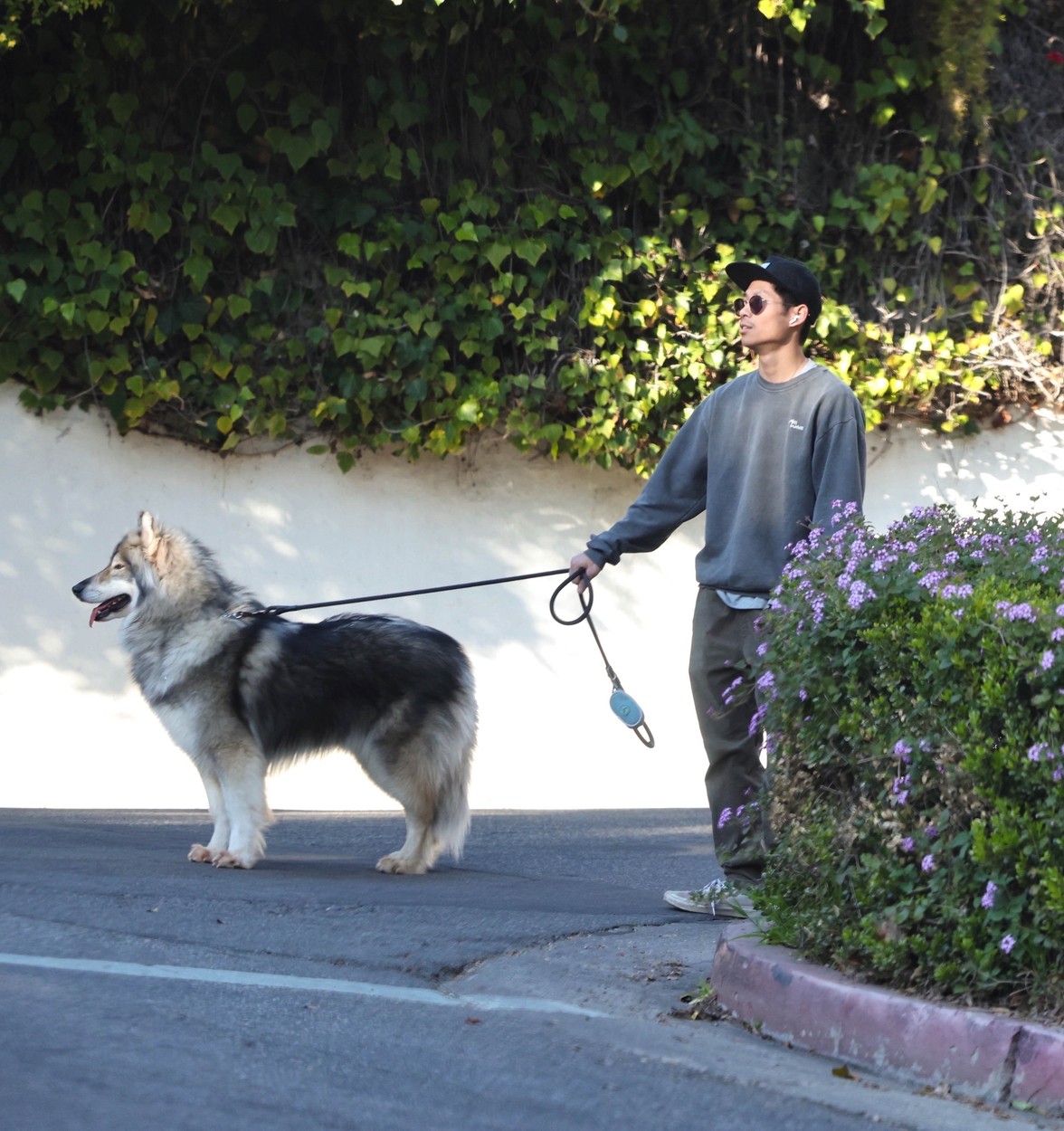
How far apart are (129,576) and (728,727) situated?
113 inches

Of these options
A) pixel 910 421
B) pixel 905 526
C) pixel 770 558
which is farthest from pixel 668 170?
pixel 905 526

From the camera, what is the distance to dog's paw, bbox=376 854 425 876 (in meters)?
6.55

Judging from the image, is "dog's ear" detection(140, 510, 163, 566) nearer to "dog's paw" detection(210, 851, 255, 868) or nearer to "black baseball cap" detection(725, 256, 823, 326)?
"dog's paw" detection(210, 851, 255, 868)

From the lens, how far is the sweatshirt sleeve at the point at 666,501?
571 centimetres

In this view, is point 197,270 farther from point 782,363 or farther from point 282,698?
point 782,363

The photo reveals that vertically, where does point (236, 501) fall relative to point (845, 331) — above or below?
below

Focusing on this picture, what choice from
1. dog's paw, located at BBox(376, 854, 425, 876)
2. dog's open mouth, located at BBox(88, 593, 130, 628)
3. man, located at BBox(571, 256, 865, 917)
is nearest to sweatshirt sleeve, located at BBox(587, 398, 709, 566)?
man, located at BBox(571, 256, 865, 917)

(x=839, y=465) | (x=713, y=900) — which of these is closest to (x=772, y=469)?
(x=839, y=465)

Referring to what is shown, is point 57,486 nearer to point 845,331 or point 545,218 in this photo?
point 545,218

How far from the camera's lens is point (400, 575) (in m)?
9.80

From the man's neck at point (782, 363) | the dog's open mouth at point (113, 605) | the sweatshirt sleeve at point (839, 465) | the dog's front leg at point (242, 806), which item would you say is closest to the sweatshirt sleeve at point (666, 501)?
the man's neck at point (782, 363)

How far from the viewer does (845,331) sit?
10.1m

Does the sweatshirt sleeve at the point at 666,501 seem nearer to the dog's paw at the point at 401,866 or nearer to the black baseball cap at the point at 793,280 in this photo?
the black baseball cap at the point at 793,280

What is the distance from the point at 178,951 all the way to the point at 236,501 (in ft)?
17.8
